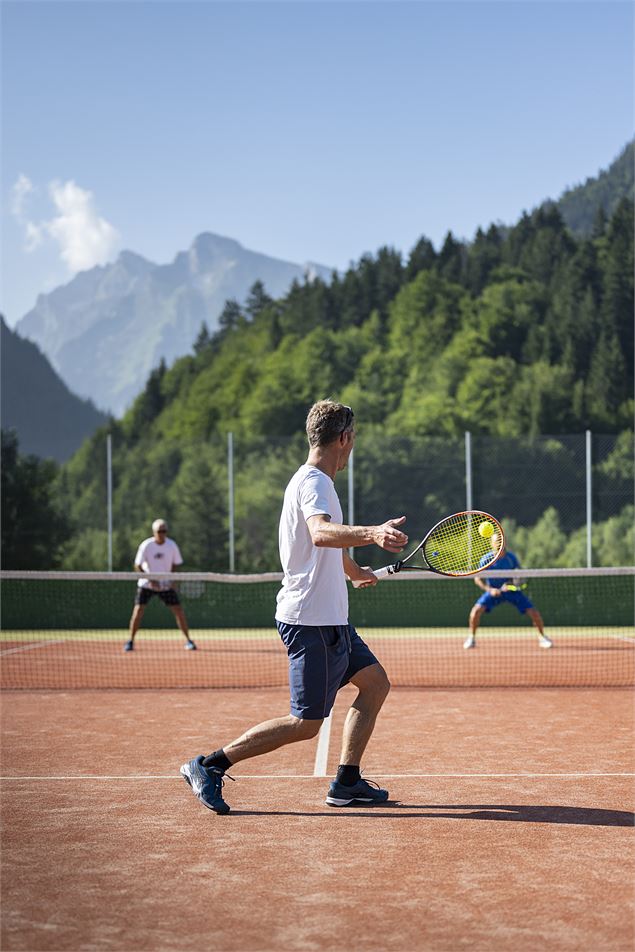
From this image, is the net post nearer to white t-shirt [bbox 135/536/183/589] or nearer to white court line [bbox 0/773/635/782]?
white t-shirt [bbox 135/536/183/589]

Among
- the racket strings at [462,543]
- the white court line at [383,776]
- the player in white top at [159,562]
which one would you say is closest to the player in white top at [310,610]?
the racket strings at [462,543]

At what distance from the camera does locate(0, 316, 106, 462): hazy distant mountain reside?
94188 millimetres

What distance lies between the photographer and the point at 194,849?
4945 mm

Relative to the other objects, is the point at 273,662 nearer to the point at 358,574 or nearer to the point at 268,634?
the point at 268,634

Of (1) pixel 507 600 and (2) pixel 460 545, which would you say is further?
(1) pixel 507 600

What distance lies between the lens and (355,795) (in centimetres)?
574

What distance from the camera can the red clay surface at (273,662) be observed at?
11455mm

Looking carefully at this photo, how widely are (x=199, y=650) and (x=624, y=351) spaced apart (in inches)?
1558

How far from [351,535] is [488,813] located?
161 cm

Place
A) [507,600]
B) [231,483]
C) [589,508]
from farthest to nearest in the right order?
[231,483] < [589,508] < [507,600]

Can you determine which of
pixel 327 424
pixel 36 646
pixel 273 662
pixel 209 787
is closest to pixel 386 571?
pixel 327 424

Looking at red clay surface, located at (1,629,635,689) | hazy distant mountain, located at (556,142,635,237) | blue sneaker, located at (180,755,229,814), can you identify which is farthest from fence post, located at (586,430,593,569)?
hazy distant mountain, located at (556,142,635,237)

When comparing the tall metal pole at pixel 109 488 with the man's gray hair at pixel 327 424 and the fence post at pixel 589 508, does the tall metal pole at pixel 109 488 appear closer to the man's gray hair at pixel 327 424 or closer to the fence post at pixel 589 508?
the fence post at pixel 589 508

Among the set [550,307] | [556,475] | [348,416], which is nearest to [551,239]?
[550,307]
